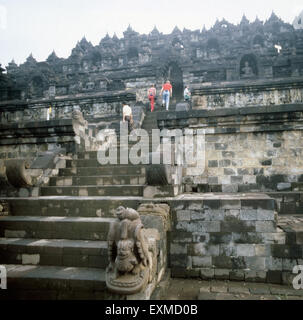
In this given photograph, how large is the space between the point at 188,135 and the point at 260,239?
3.52 meters

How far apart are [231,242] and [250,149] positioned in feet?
10.6

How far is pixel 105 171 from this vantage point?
6262 mm

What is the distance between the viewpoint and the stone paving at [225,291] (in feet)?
12.1

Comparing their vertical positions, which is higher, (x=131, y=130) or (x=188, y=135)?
(x=131, y=130)

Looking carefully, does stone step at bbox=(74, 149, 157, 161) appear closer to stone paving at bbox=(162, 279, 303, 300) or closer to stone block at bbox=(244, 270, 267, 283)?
stone paving at bbox=(162, 279, 303, 300)

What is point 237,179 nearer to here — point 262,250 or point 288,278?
point 262,250

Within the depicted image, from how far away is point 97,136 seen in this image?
909cm

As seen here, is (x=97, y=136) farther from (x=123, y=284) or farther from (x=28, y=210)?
(x=123, y=284)

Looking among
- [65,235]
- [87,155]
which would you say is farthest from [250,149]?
[65,235]

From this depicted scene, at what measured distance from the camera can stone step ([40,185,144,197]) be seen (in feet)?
17.4

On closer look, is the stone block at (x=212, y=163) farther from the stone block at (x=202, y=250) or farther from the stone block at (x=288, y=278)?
the stone block at (x=288, y=278)

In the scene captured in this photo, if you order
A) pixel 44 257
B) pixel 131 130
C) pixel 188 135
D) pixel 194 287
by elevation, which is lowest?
pixel 194 287

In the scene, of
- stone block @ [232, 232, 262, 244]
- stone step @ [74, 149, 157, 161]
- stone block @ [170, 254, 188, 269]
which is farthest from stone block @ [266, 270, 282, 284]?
stone step @ [74, 149, 157, 161]

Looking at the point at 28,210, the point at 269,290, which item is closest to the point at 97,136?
the point at 28,210
